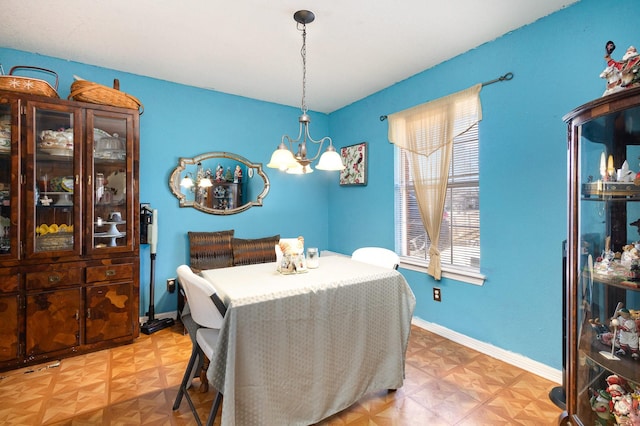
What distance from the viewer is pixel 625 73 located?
1.38 m

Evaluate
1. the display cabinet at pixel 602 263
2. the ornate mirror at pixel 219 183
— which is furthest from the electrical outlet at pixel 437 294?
the ornate mirror at pixel 219 183

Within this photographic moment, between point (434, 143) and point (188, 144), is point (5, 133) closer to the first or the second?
point (188, 144)

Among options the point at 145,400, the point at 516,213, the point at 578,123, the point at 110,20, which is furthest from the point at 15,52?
the point at 516,213

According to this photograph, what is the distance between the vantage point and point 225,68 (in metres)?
3.04

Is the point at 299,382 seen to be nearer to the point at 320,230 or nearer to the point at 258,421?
the point at 258,421

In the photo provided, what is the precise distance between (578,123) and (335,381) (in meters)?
1.88

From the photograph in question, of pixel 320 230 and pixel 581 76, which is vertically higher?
pixel 581 76

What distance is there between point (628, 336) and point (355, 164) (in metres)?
2.94

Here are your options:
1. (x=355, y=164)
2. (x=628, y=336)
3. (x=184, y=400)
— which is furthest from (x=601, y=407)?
(x=355, y=164)

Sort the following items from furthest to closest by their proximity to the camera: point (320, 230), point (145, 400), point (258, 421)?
point (320, 230), point (145, 400), point (258, 421)

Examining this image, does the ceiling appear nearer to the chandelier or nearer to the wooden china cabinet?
the chandelier

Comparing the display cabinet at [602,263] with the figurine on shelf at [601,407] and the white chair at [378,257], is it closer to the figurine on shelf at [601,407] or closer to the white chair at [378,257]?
the figurine on shelf at [601,407]

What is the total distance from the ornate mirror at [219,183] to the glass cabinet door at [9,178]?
4.06 ft

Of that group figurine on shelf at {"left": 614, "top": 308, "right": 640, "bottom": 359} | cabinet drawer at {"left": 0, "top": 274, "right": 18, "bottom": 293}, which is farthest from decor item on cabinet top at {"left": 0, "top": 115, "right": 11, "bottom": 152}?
figurine on shelf at {"left": 614, "top": 308, "right": 640, "bottom": 359}
